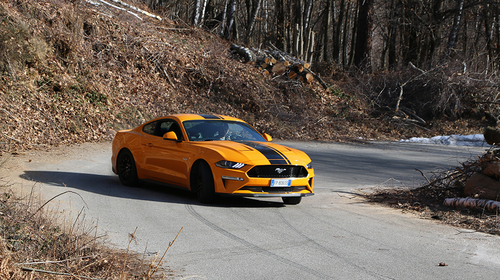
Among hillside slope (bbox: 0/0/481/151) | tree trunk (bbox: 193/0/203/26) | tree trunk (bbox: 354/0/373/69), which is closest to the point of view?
hillside slope (bbox: 0/0/481/151)

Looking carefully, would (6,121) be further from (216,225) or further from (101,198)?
(216,225)

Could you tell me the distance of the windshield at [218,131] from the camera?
29.1ft

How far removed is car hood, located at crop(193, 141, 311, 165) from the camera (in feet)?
25.5

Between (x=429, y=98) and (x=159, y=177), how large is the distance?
67.1ft

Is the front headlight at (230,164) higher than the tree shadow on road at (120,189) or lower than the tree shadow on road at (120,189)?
higher

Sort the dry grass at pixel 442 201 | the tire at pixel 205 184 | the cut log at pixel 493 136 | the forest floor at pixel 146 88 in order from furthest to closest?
the forest floor at pixel 146 88 < the cut log at pixel 493 136 < the tire at pixel 205 184 < the dry grass at pixel 442 201

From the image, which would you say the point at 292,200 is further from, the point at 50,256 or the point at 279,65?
the point at 279,65

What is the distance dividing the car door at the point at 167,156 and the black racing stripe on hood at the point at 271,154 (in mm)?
1179

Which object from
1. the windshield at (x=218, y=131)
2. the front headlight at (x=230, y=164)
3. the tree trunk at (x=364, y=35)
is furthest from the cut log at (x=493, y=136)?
the tree trunk at (x=364, y=35)

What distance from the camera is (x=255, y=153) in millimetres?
7934

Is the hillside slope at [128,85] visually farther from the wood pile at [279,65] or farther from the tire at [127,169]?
the tire at [127,169]

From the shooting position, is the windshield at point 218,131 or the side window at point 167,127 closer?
the windshield at point 218,131

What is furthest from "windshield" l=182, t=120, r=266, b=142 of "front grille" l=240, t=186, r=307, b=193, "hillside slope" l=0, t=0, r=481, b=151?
"hillside slope" l=0, t=0, r=481, b=151

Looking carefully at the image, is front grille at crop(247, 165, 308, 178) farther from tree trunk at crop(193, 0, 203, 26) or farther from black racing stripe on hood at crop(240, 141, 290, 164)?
tree trunk at crop(193, 0, 203, 26)
